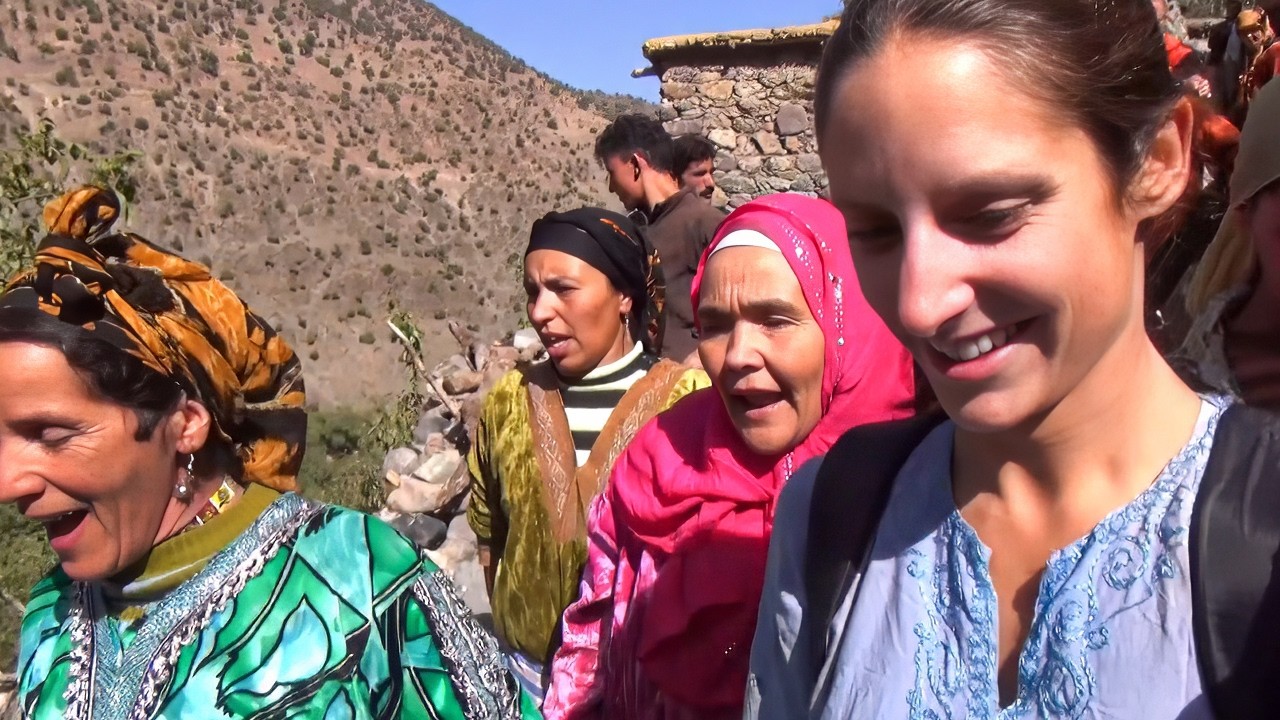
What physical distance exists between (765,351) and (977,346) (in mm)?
888

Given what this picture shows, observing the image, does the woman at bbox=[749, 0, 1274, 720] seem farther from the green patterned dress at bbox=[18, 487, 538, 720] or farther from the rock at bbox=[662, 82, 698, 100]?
Result: the rock at bbox=[662, 82, 698, 100]

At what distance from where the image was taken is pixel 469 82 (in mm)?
38406

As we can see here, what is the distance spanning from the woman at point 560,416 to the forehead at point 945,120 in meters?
1.76

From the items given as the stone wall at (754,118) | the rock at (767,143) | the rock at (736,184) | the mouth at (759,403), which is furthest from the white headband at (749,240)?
the rock at (767,143)

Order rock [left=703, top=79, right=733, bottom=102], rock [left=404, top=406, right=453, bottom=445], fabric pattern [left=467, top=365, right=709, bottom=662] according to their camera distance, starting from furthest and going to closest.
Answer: rock [left=703, top=79, right=733, bottom=102], rock [left=404, top=406, right=453, bottom=445], fabric pattern [left=467, top=365, right=709, bottom=662]

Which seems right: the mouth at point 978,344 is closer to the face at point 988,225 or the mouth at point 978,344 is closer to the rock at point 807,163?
the face at point 988,225

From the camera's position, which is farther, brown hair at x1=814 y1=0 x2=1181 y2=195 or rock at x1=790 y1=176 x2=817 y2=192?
rock at x1=790 y1=176 x2=817 y2=192

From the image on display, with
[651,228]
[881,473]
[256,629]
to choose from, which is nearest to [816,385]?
[881,473]

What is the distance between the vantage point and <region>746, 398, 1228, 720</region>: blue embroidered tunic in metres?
0.87

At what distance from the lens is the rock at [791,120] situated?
7.45 meters

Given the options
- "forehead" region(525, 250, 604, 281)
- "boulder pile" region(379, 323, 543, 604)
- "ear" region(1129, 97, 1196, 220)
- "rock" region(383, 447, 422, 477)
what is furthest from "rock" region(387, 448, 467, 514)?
"ear" region(1129, 97, 1196, 220)

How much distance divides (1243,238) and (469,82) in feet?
130

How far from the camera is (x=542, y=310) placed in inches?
110

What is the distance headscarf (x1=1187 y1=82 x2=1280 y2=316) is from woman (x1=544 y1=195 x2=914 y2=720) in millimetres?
544
